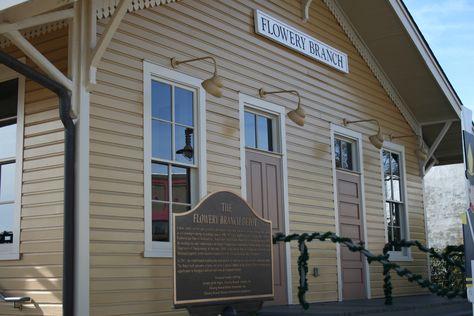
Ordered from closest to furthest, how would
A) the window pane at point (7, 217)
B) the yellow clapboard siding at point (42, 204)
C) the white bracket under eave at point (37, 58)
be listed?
the white bracket under eave at point (37, 58)
the yellow clapboard siding at point (42, 204)
the window pane at point (7, 217)

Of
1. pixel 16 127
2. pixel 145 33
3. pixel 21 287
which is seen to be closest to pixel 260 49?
pixel 145 33

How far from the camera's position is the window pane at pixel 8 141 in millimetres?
6934

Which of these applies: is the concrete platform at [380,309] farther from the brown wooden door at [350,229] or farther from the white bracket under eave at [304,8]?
the white bracket under eave at [304,8]

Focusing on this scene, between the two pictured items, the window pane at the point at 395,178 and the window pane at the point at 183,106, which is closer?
the window pane at the point at 183,106

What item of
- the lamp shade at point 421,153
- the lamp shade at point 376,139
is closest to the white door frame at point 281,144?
the lamp shade at point 376,139

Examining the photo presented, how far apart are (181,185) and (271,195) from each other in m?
1.83

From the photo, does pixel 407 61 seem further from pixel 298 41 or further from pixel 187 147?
pixel 187 147

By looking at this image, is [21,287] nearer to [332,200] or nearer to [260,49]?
[260,49]

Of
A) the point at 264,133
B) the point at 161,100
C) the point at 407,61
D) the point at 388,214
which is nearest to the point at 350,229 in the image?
the point at 388,214

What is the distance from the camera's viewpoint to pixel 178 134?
7.68 m

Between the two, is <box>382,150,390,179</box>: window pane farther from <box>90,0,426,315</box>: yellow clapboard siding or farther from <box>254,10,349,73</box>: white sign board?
<box>254,10,349,73</box>: white sign board

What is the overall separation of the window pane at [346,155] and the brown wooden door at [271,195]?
213 centimetres

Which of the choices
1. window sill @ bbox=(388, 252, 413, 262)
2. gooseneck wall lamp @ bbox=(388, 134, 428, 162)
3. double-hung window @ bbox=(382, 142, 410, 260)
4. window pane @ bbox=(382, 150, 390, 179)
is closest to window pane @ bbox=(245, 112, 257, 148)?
double-hung window @ bbox=(382, 142, 410, 260)

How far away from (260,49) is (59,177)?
3919mm
